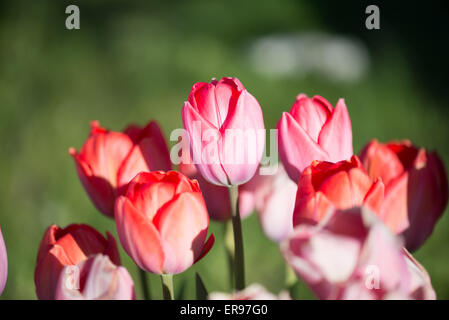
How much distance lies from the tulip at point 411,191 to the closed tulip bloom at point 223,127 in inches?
2.4

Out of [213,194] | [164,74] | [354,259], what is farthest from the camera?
[164,74]

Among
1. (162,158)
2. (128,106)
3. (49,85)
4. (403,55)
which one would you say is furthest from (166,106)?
(162,158)

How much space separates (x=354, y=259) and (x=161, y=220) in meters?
0.08

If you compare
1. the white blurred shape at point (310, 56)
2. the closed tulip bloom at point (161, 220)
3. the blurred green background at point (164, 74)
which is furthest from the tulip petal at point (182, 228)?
the white blurred shape at point (310, 56)

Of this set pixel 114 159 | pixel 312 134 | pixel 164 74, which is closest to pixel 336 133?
pixel 312 134

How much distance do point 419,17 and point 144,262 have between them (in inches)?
44.8

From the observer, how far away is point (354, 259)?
0.66ft

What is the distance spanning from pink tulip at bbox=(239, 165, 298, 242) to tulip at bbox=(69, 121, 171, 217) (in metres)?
0.07

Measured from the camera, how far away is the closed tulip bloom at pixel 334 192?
0.72 feet

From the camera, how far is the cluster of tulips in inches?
8.0

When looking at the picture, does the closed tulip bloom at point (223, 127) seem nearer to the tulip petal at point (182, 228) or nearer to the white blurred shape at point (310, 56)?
the tulip petal at point (182, 228)

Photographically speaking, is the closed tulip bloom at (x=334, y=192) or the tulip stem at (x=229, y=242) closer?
the closed tulip bloom at (x=334, y=192)

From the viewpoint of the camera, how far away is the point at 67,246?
9.9 inches

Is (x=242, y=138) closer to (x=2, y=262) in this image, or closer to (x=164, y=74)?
(x=2, y=262)
